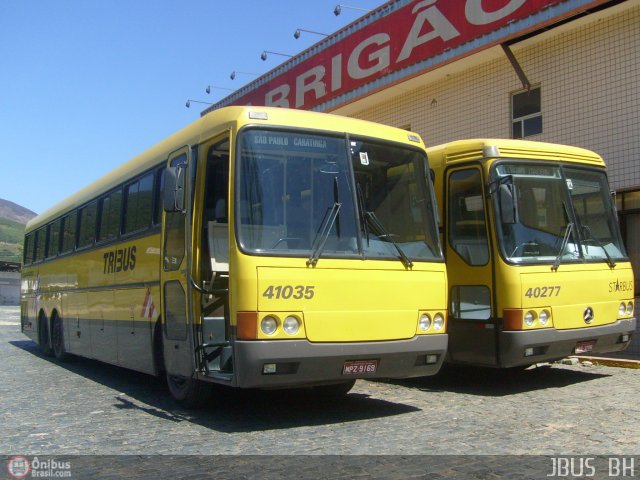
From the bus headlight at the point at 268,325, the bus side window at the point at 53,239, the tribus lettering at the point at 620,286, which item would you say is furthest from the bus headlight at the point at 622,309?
the bus side window at the point at 53,239

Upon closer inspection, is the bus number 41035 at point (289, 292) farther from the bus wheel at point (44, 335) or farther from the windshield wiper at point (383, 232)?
the bus wheel at point (44, 335)

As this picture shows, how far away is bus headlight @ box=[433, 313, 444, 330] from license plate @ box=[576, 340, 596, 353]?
2.44m

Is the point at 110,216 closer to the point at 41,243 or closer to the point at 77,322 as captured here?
the point at 77,322

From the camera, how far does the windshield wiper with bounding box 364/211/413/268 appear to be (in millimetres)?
6996

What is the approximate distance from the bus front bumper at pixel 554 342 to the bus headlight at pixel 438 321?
4.65ft

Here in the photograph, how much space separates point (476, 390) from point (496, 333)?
100 centimetres

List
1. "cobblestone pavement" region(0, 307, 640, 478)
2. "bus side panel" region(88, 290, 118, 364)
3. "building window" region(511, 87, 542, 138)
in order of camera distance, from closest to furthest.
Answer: "cobblestone pavement" region(0, 307, 640, 478), "bus side panel" region(88, 290, 118, 364), "building window" region(511, 87, 542, 138)

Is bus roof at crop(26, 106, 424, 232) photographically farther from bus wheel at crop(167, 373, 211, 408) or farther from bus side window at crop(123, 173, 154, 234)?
bus wheel at crop(167, 373, 211, 408)

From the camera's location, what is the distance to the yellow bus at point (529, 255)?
329 inches

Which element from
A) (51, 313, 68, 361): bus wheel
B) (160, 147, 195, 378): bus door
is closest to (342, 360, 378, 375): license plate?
(160, 147, 195, 378): bus door

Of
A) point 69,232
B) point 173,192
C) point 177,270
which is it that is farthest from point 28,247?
point 173,192

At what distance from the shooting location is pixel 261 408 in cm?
794

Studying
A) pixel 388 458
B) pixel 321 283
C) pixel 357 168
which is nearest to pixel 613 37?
pixel 357 168

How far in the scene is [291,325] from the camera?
6.36 meters
